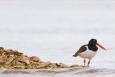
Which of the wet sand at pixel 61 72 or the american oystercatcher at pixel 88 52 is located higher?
the american oystercatcher at pixel 88 52

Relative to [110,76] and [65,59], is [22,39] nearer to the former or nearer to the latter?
[65,59]

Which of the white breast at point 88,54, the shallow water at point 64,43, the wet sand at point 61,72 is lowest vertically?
the wet sand at point 61,72

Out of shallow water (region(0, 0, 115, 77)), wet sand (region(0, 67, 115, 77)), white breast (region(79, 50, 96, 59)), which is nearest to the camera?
wet sand (region(0, 67, 115, 77))

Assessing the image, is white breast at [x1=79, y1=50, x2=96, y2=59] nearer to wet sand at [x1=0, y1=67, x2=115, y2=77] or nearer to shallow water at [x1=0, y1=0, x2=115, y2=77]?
shallow water at [x1=0, y1=0, x2=115, y2=77]

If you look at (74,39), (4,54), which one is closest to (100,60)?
(4,54)

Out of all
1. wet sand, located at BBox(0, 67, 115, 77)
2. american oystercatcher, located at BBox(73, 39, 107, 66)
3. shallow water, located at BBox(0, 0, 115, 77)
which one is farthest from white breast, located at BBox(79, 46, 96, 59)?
wet sand, located at BBox(0, 67, 115, 77)

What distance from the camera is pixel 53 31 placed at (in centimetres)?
2725

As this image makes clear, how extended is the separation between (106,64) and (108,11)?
25.6 metres

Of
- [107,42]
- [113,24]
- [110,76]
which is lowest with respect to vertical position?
[110,76]

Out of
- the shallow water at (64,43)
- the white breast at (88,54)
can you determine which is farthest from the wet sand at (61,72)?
the white breast at (88,54)

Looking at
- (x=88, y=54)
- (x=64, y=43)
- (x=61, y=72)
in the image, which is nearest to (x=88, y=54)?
(x=88, y=54)

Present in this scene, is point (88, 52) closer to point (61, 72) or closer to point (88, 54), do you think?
point (88, 54)

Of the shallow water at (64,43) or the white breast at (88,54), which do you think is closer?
the shallow water at (64,43)

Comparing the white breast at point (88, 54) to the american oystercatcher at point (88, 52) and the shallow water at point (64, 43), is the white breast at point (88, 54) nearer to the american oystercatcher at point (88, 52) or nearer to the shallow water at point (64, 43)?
the american oystercatcher at point (88, 52)
